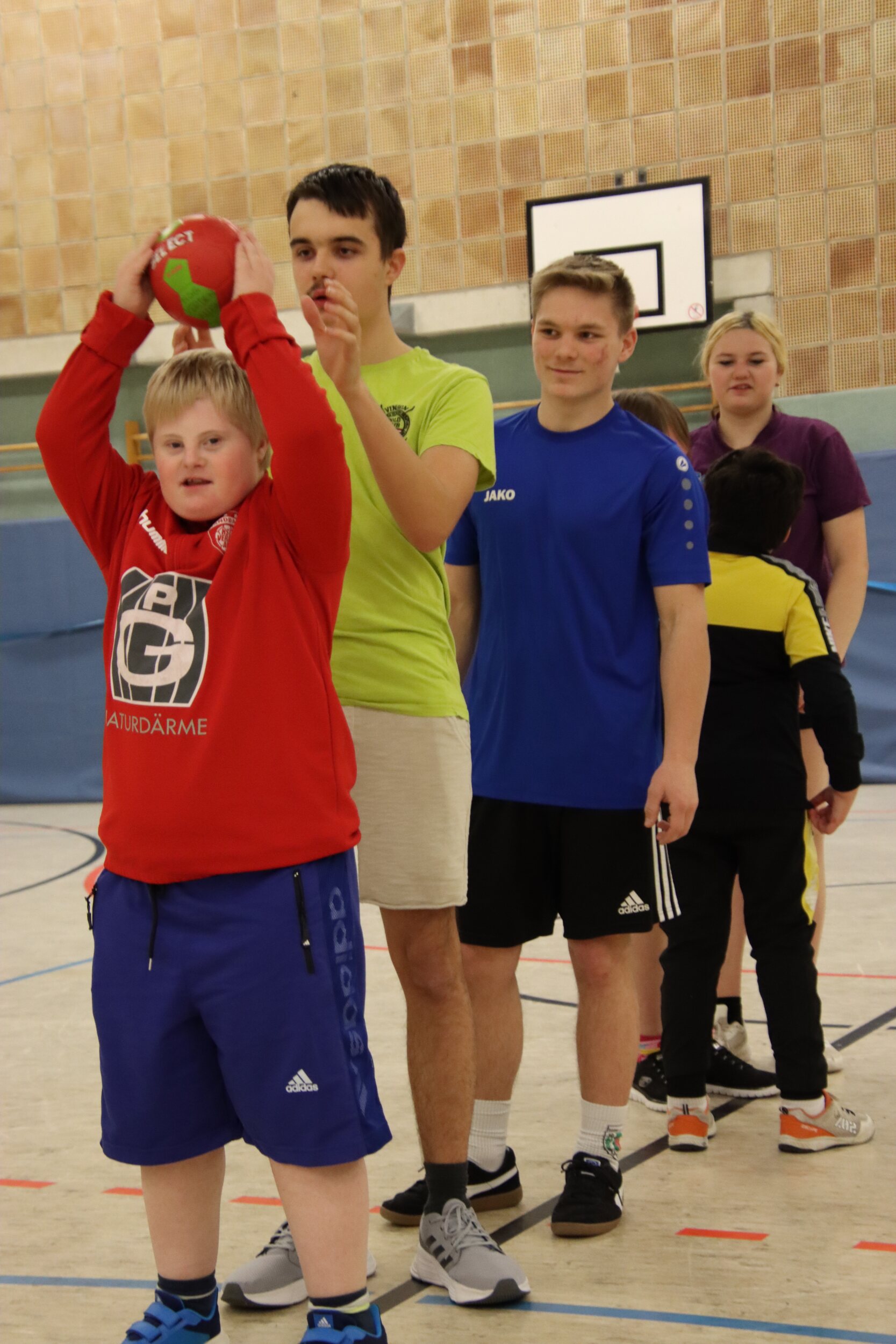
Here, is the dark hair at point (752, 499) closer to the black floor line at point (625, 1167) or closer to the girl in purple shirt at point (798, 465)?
the girl in purple shirt at point (798, 465)

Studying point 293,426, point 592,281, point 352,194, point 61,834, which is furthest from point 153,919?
point 61,834

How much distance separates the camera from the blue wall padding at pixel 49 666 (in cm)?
894

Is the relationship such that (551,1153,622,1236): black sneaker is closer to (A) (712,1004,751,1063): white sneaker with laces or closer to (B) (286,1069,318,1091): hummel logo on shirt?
(B) (286,1069,318,1091): hummel logo on shirt

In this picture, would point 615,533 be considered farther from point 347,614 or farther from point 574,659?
point 347,614

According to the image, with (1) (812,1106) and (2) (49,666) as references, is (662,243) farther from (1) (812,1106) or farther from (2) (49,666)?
(1) (812,1106)

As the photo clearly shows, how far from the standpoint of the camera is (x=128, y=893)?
1.76 m

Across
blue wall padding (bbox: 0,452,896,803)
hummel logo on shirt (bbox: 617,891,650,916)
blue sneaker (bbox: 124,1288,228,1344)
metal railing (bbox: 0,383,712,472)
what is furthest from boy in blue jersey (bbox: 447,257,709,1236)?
blue wall padding (bbox: 0,452,896,803)

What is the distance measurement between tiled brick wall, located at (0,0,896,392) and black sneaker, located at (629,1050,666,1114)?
21.6ft

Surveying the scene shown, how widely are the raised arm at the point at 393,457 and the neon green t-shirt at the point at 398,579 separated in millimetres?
40

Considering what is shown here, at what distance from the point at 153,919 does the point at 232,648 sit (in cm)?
35

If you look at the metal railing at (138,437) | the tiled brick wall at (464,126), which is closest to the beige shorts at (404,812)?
the metal railing at (138,437)

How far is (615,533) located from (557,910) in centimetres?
65

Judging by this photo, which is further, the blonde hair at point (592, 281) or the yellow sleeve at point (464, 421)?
the blonde hair at point (592, 281)

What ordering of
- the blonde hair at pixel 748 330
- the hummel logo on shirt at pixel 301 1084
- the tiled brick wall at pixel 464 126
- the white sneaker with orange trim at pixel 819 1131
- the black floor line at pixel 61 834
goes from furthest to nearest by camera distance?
the tiled brick wall at pixel 464 126 < the black floor line at pixel 61 834 < the blonde hair at pixel 748 330 < the white sneaker with orange trim at pixel 819 1131 < the hummel logo on shirt at pixel 301 1084
